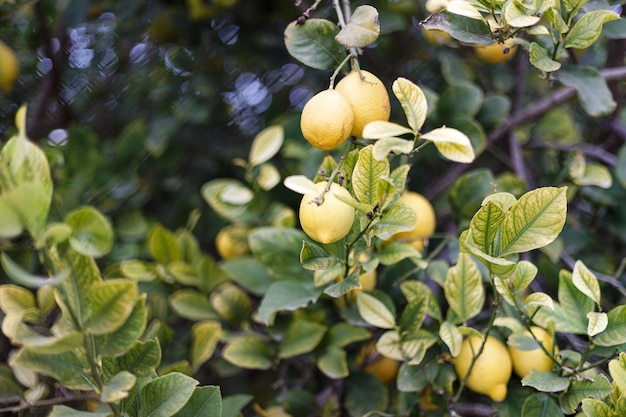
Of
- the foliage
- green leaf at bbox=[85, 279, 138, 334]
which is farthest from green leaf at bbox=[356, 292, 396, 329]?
green leaf at bbox=[85, 279, 138, 334]

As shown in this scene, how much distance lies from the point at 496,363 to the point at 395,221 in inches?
9.0

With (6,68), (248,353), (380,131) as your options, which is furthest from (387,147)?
(6,68)

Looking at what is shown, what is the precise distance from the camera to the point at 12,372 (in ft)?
2.54

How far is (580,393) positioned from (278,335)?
0.43 meters

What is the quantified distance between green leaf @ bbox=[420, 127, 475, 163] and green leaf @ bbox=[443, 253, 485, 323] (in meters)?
0.14

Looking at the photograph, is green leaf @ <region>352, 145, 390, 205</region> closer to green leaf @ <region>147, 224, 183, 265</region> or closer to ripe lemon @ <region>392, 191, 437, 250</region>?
ripe lemon @ <region>392, 191, 437, 250</region>

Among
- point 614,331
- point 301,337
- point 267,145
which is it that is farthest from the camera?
point 267,145

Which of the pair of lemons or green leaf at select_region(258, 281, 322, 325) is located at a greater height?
the pair of lemons

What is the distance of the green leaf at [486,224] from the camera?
20.5 inches

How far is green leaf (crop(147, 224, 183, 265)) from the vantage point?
946 mm

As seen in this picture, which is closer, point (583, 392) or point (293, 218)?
point (583, 392)

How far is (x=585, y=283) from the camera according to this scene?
0.62m

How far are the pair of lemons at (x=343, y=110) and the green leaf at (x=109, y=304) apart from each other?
23cm

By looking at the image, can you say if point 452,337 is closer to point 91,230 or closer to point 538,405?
point 538,405
